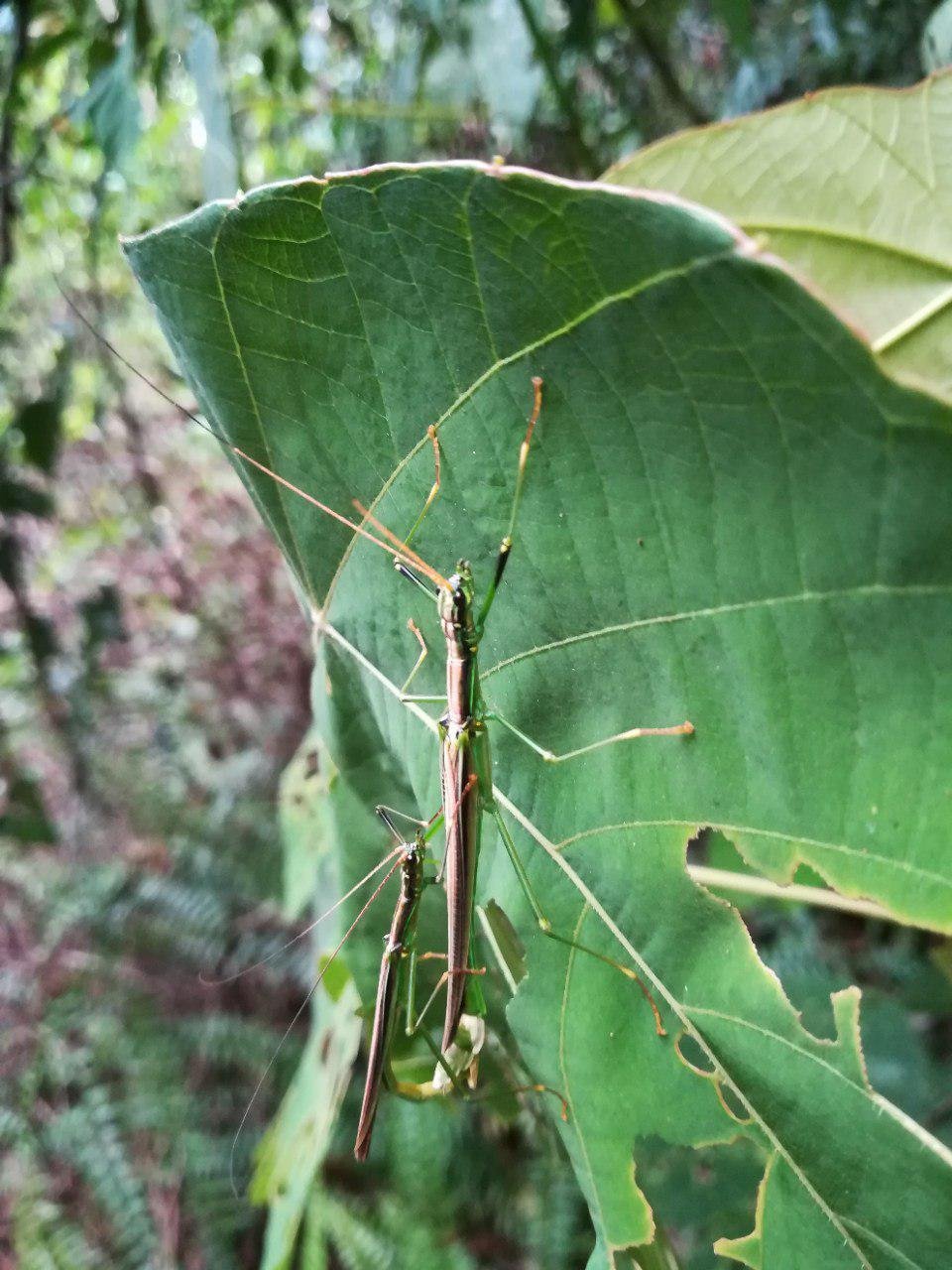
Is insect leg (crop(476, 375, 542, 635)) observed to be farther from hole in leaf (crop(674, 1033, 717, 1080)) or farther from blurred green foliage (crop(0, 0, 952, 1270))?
blurred green foliage (crop(0, 0, 952, 1270))

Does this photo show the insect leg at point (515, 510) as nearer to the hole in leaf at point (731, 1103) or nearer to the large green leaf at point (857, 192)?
the large green leaf at point (857, 192)

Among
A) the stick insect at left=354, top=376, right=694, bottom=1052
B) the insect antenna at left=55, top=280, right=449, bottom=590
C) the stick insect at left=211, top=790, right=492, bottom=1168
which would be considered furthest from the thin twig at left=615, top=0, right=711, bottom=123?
the stick insect at left=211, top=790, right=492, bottom=1168

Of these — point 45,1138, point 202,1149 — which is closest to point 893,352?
point 202,1149

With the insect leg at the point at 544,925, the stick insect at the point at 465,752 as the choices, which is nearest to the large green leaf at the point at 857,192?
the stick insect at the point at 465,752

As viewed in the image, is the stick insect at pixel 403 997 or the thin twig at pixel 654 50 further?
the thin twig at pixel 654 50

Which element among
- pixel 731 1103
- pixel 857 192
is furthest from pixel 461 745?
pixel 857 192
